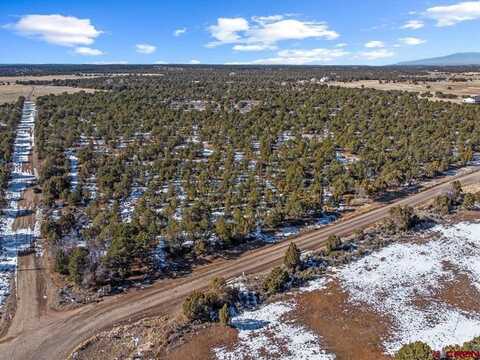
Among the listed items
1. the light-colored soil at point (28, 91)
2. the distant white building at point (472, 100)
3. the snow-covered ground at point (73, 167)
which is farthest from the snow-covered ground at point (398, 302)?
the light-colored soil at point (28, 91)

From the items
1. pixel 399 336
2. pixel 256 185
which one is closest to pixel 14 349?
pixel 399 336

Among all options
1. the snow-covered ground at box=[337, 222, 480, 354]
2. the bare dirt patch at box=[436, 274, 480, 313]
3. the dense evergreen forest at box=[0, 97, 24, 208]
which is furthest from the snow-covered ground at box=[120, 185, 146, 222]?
the bare dirt patch at box=[436, 274, 480, 313]

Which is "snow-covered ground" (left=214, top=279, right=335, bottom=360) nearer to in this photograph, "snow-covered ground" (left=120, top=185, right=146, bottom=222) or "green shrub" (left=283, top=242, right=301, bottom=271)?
"green shrub" (left=283, top=242, right=301, bottom=271)

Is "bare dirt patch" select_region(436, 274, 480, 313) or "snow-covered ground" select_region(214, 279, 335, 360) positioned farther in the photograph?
"bare dirt patch" select_region(436, 274, 480, 313)

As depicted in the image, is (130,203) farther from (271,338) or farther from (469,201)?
(469,201)

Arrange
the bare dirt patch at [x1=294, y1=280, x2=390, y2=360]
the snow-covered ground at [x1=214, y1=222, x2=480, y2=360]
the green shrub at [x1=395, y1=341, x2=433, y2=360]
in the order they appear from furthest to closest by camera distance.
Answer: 1. the snow-covered ground at [x1=214, y1=222, x2=480, y2=360]
2. the bare dirt patch at [x1=294, y1=280, x2=390, y2=360]
3. the green shrub at [x1=395, y1=341, x2=433, y2=360]

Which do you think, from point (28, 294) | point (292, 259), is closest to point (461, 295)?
point (292, 259)
